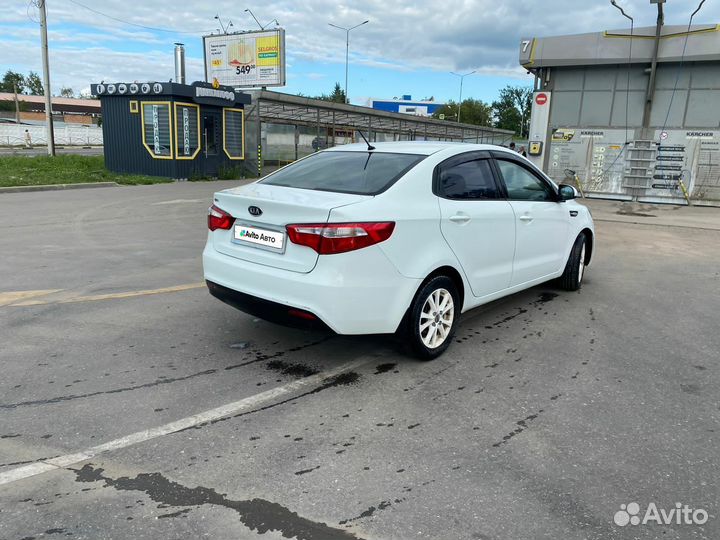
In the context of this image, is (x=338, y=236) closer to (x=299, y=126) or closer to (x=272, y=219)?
(x=272, y=219)

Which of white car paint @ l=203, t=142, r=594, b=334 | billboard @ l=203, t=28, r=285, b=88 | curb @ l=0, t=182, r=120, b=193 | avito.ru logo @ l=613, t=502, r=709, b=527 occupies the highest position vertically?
billboard @ l=203, t=28, r=285, b=88

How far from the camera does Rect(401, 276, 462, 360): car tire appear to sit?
13.6ft

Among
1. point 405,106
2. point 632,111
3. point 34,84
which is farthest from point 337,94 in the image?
point 632,111

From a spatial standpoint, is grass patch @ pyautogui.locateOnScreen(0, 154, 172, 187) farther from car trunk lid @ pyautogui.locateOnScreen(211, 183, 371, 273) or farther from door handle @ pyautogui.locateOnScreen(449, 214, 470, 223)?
door handle @ pyautogui.locateOnScreen(449, 214, 470, 223)

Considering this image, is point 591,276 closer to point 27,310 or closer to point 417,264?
point 417,264

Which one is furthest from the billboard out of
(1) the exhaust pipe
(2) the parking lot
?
(2) the parking lot

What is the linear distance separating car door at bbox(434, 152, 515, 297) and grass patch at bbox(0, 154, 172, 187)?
15389 mm

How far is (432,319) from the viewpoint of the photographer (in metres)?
4.34

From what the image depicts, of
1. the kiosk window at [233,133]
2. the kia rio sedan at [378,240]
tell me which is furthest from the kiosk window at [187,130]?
the kia rio sedan at [378,240]

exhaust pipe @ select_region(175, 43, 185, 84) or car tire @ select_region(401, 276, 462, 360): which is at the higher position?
exhaust pipe @ select_region(175, 43, 185, 84)

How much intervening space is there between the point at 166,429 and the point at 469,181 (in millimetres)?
3031

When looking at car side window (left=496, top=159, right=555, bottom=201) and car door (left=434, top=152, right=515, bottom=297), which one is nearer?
car door (left=434, top=152, right=515, bottom=297)

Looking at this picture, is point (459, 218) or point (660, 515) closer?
point (660, 515)

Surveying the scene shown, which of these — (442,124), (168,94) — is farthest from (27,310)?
(442,124)
